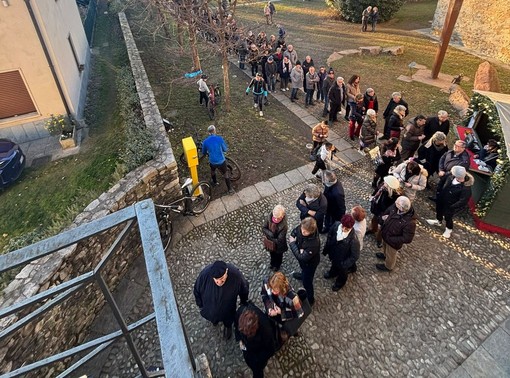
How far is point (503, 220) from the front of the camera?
6527 millimetres

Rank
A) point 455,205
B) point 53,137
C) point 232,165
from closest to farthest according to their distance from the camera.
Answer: point 455,205, point 232,165, point 53,137

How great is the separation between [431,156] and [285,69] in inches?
274

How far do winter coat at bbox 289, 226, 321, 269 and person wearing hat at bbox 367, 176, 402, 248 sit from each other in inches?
67.5

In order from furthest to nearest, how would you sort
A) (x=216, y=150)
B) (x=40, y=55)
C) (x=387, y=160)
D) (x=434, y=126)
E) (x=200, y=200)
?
(x=40, y=55)
(x=434, y=126)
(x=200, y=200)
(x=216, y=150)
(x=387, y=160)

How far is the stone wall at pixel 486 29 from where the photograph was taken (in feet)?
47.6

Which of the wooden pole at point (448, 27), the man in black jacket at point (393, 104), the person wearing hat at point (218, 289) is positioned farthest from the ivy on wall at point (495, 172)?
the wooden pole at point (448, 27)

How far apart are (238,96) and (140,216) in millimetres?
11083

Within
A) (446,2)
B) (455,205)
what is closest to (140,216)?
(455,205)

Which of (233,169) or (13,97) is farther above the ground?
(13,97)

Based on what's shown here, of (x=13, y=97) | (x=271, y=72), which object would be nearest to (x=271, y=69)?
(x=271, y=72)

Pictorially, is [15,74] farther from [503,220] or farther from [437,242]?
[503,220]

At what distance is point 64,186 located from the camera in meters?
9.03

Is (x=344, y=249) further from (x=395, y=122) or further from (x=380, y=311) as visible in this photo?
(x=395, y=122)

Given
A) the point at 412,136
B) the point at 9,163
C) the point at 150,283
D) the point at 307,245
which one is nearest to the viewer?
the point at 150,283
